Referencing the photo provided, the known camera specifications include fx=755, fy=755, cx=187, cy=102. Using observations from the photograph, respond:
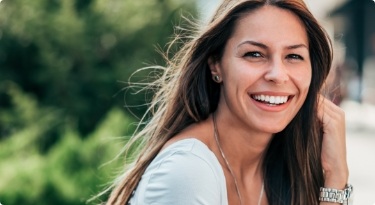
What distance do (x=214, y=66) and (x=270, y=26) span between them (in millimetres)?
274

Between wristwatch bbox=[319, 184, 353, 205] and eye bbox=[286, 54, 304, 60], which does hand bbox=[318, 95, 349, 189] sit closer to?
wristwatch bbox=[319, 184, 353, 205]

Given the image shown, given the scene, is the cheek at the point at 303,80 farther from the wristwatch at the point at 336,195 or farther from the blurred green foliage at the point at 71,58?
the blurred green foliage at the point at 71,58

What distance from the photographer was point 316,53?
2576 millimetres

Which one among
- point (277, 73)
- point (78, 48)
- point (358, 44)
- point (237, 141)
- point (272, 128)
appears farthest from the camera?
point (358, 44)

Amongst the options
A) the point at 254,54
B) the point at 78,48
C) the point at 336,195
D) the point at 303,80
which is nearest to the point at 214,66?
the point at 254,54

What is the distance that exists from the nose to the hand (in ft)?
1.04

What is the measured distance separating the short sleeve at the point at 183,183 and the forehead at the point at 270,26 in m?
0.44

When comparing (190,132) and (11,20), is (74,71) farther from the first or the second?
(190,132)

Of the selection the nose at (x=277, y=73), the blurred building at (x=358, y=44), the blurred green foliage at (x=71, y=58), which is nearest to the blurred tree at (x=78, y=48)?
the blurred green foliage at (x=71, y=58)

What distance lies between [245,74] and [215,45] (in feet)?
0.54

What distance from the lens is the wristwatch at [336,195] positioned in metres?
2.62

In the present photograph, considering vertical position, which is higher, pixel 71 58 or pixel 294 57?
pixel 71 58

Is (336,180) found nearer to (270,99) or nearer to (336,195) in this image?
(336,195)

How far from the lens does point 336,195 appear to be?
8.63ft
